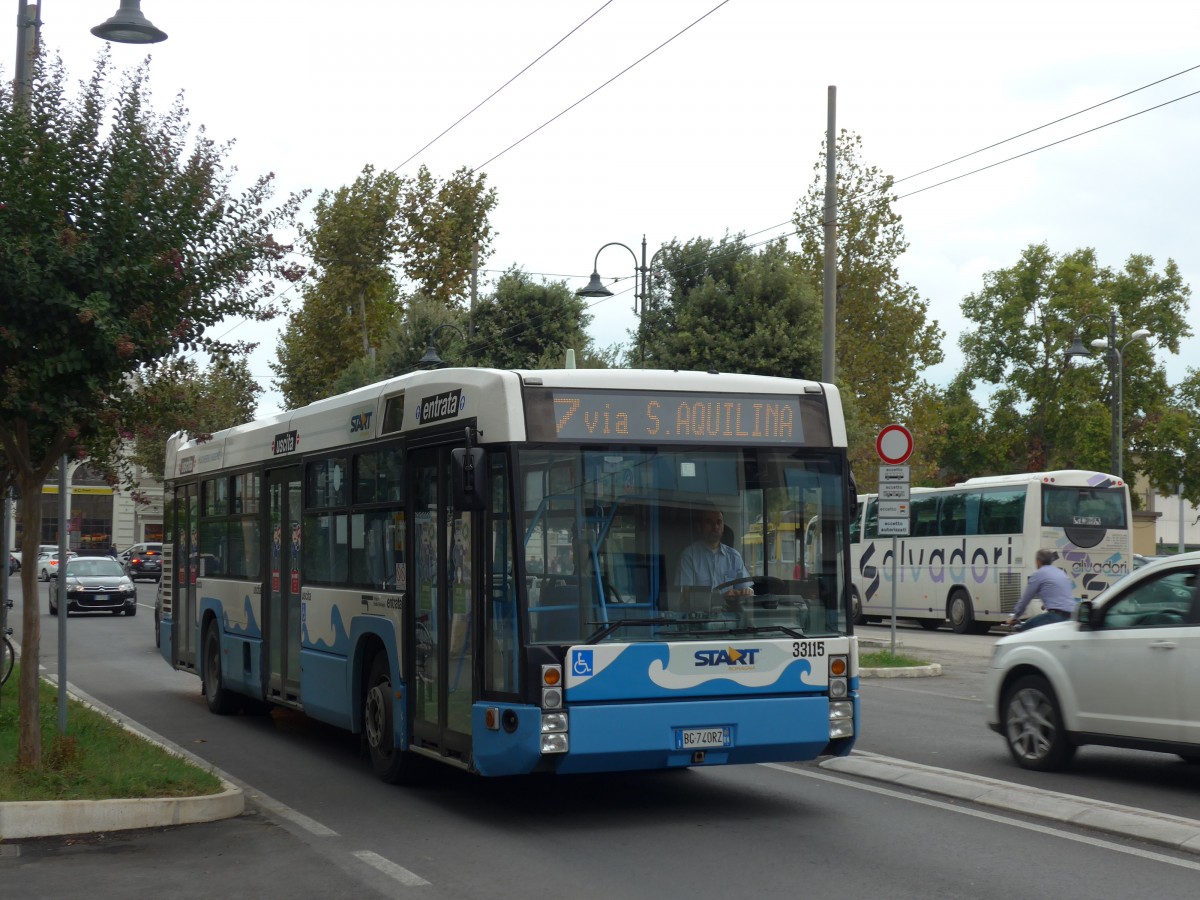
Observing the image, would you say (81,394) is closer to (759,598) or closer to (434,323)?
(759,598)

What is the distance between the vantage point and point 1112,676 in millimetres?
10461

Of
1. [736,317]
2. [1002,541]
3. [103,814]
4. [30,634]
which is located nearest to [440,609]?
[103,814]

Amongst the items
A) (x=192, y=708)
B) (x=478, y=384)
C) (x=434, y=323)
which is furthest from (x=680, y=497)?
(x=434, y=323)

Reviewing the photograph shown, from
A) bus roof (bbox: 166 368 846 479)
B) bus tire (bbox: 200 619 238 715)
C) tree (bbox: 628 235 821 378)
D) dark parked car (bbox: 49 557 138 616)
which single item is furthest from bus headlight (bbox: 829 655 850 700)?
dark parked car (bbox: 49 557 138 616)

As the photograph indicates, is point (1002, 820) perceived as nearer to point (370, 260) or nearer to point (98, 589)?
point (98, 589)

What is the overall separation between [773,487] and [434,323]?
1426 inches

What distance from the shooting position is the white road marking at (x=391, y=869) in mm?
7512

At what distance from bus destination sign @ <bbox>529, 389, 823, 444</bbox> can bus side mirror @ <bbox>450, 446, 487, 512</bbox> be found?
392mm

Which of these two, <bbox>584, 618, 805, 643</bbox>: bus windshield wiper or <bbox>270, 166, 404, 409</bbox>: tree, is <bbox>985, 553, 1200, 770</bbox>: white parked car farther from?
<bbox>270, 166, 404, 409</bbox>: tree

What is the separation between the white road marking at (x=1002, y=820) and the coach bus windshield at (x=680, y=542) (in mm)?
1384

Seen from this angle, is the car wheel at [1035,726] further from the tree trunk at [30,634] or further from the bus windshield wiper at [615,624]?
the tree trunk at [30,634]

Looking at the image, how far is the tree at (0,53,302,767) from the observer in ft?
→ 30.6

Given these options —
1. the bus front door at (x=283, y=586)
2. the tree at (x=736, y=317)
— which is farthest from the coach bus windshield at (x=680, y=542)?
the tree at (x=736, y=317)

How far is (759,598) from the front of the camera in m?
9.30
